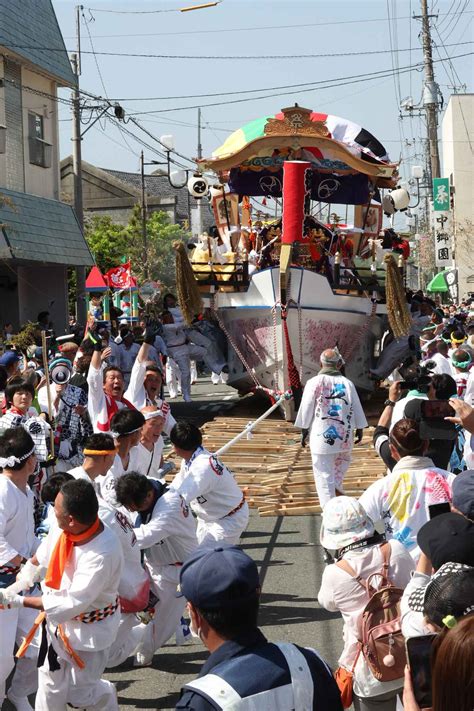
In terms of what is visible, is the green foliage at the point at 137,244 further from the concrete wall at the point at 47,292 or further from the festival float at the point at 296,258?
the festival float at the point at 296,258

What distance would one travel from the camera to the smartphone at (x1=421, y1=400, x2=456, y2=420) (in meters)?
6.16

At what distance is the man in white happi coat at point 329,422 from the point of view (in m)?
9.86

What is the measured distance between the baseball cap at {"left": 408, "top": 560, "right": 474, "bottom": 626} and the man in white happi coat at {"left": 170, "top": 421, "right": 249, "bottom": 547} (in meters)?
3.88

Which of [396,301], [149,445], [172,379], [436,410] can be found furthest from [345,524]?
[172,379]

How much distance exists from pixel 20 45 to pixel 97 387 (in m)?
16.7

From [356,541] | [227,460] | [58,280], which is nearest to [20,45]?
[58,280]

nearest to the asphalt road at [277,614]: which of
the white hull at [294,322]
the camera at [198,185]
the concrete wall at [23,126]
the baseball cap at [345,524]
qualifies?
the baseball cap at [345,524]

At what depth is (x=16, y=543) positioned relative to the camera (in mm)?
6016

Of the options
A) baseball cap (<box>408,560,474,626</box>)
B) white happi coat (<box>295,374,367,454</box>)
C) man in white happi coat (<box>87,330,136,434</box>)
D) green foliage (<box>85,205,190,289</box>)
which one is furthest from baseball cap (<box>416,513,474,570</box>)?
green foliage (<box>85,205,190,289</box>)

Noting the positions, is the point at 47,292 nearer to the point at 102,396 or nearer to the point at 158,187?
the point at 102,396

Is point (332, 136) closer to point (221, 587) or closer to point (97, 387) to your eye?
point (97, 387)

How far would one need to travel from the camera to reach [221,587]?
3160mm

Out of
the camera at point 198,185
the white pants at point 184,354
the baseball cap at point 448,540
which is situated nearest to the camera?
the baseball cap at point 448,540

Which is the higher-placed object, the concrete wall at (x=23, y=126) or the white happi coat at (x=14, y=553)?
the concrete wall at (x=23, y=126)
